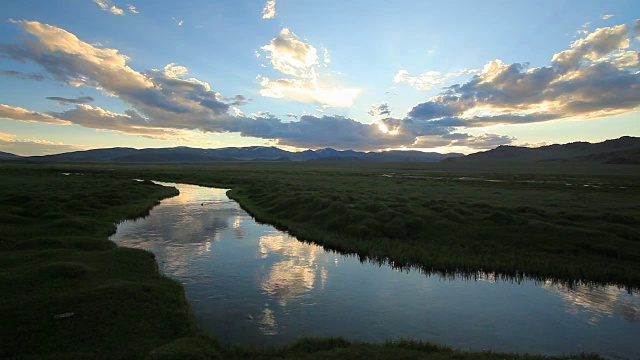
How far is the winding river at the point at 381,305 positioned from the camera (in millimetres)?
13367

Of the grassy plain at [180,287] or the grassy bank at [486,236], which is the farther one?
the grassy bank at [486,236]

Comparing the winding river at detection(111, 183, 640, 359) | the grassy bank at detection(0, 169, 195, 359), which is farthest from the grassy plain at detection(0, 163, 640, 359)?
the winding river at detection(111, 183, 640, 359)

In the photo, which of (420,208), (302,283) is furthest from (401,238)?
(302,283)

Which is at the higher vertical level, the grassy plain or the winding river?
the grassy plain

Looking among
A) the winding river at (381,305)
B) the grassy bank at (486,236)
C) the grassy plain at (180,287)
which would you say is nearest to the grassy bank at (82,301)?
the grassy plain at (180,287)

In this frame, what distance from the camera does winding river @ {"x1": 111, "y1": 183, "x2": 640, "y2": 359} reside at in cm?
1337

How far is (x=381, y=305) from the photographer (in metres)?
16.4

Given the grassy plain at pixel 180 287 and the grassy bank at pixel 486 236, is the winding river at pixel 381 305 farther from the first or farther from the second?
the grassy bank at pixel 486 236

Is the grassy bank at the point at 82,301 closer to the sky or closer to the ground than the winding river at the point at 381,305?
closer to the sky

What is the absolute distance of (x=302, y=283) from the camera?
19109 mm

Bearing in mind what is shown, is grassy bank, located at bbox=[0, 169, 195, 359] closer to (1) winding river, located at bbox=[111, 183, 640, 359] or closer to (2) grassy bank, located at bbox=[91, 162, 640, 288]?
(1) winding river, located at bbox=[111, 183, 640, 359]

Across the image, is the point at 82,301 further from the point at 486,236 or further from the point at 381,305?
the point at 486,236

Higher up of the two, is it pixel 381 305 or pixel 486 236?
pixel 486 236

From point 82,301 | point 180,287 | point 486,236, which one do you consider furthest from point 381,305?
point 486,236
